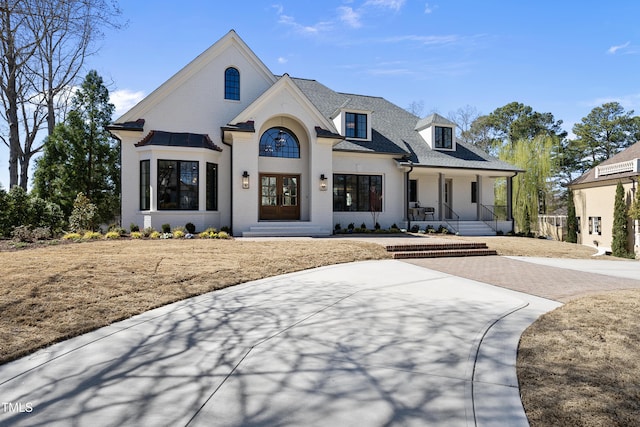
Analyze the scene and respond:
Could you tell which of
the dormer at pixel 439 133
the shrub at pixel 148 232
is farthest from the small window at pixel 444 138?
the shrub at pixel 148 232

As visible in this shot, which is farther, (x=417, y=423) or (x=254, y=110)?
(x=254, y=110)

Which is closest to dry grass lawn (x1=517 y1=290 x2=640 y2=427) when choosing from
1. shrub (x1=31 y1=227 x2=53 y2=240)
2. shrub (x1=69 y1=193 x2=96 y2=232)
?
shrub (x1=31 y1=227 x2=53 y2=240)

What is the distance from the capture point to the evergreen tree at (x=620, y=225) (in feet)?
67.2

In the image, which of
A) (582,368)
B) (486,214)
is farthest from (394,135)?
(582,368)

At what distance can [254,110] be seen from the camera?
52.6ft

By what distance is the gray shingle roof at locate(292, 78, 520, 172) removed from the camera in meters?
19.7

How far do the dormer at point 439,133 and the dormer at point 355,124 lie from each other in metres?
4.44

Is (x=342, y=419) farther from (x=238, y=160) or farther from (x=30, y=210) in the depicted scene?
(x=30, y=210)

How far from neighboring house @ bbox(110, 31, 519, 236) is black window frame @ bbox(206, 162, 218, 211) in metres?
0.05

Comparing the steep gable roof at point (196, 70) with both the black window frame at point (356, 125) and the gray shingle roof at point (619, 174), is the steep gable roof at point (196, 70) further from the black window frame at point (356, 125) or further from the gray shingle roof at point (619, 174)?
the gray shingle roof at point (619, 174)

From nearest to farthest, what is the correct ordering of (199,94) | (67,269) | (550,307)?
1. (550,307)
2. (67,269)
3. (199,94)

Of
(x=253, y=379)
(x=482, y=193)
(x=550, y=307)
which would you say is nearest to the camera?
(x=253, y=379)

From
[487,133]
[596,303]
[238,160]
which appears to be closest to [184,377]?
[596,303]

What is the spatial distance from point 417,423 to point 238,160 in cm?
1450
